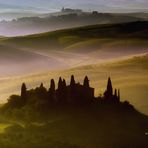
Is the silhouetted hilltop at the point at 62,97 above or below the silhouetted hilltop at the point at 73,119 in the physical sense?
above

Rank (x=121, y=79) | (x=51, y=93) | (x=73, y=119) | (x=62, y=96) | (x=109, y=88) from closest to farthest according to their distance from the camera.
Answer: (x=73, y=119) < (x=51, y=93) < (x=62, y=96) < (x=109, y=88) < (x=121, y=79)

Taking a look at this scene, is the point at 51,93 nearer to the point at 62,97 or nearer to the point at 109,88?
the point at 62,97

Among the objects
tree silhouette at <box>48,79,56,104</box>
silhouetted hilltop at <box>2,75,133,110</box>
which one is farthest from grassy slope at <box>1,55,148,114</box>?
tree silhouette at <box>48,79,56,104</box>

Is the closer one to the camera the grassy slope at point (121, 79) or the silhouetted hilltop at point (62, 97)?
the silhouetted hilltop at point (62, 97)

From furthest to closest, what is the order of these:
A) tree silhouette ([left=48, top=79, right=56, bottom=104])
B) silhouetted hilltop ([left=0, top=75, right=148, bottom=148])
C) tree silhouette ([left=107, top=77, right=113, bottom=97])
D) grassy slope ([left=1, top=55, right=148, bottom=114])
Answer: grassy slope ([left=1, top=55, right=148, bottom=114]), tree silhouette ([left=107, top=77, right=113, bottom=97]), tree silhouette ([left=48, top=79, right=56, bottom=104]), silhouetted hilltop ([left=0, top=75, right=148, bottom=148])

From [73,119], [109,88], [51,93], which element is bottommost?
[73,119]

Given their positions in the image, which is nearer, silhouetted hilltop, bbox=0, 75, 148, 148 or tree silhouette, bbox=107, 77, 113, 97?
silhouetted hilltop, bbox=0, 75, 148, 148

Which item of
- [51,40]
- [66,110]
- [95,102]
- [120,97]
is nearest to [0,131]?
[66,110]

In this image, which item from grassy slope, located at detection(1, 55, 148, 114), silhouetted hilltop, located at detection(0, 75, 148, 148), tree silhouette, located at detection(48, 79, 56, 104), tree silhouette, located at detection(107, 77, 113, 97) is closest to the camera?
silhouetted hilltop, located at detection(0, 75, 148, 148)

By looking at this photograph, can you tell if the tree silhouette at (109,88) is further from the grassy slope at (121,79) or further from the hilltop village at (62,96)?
the grassy slope at (121,79)

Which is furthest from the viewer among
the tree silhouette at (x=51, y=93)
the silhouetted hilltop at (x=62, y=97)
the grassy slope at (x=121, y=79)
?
the grassy slope at (x=121, y=79)

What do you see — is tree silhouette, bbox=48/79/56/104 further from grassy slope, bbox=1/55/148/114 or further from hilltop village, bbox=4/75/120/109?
grassy slope, bbox=1/55/148/114

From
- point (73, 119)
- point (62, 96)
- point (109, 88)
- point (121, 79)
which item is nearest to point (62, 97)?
point (62, 96)

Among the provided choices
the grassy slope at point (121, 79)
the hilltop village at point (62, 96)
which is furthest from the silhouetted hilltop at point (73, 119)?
the grassy slope at point (121, 79)
